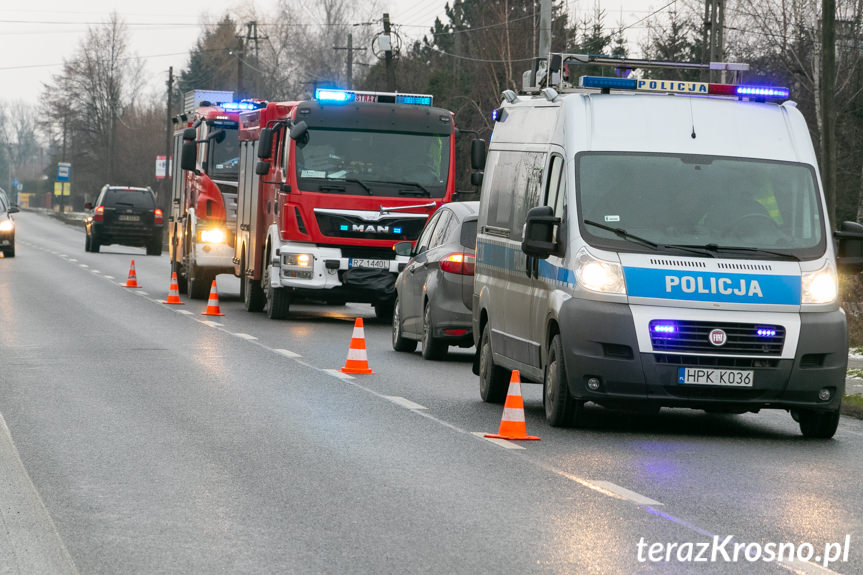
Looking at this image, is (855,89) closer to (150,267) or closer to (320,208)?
(150,267)

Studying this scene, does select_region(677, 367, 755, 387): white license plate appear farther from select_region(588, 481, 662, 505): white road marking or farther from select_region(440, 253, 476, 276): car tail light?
select_region(440, 253, 476, 276): car tail light

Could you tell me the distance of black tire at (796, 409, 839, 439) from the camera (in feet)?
37.8

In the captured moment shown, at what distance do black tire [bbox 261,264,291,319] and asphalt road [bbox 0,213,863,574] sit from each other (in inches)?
252

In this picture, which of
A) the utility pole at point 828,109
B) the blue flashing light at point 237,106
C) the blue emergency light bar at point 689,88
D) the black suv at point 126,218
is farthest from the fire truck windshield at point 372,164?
the black suv at point 126,218

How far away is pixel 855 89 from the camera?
49750mm

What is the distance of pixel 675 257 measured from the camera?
11250 mm

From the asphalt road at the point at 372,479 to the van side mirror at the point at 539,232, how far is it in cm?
128

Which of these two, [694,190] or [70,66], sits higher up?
[70,66]

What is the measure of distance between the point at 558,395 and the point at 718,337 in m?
1.21

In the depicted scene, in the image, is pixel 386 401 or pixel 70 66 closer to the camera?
pixel 386 401

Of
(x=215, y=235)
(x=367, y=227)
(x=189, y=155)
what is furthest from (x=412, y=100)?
(x=215, y=235)

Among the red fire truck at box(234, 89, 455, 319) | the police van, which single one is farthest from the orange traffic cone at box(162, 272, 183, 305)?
the police van

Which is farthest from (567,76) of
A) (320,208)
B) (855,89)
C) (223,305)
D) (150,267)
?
(855,89)

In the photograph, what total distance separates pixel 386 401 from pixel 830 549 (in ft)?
21.2
